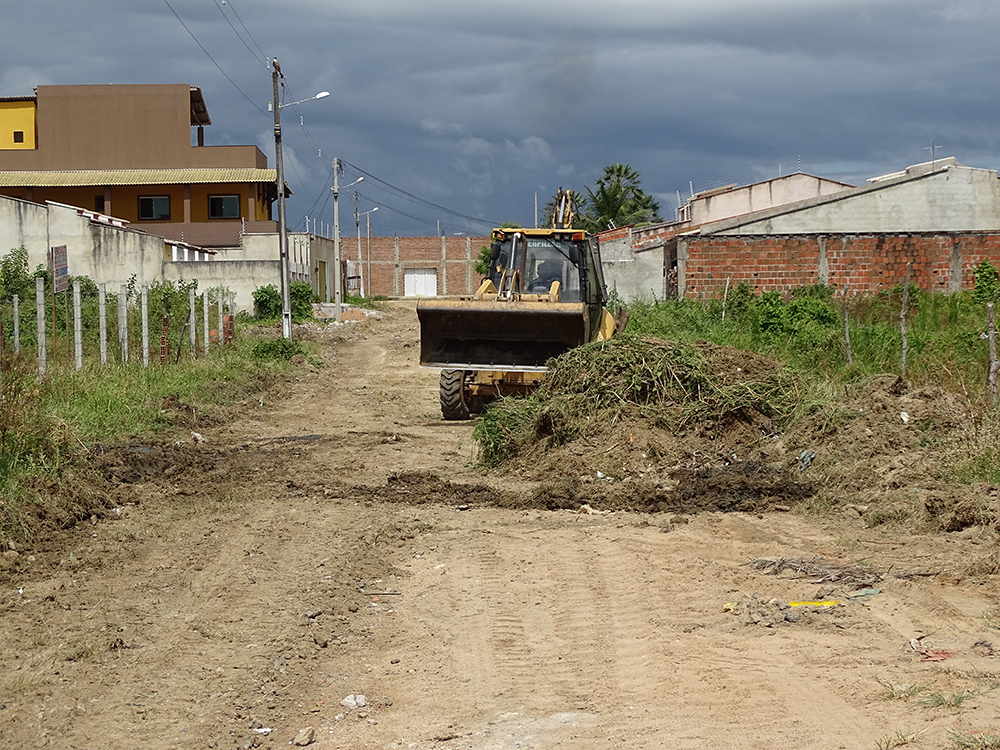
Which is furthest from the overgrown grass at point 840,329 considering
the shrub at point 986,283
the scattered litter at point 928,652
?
the scattered litter at point 928,652

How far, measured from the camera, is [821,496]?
10.1 m

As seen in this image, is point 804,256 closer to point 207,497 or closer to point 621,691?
point 207,497

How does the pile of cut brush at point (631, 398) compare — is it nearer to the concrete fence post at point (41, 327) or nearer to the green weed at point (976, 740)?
the concrete fence post at point (41, 327)

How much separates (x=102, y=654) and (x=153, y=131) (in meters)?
53.4

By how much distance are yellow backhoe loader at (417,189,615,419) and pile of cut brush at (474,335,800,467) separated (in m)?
2.29

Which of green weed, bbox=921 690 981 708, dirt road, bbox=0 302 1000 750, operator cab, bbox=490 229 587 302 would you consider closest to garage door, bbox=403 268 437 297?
operator cab, bbox=490 229 587 302

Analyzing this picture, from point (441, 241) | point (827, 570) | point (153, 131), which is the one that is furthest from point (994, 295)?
point (441, 241)

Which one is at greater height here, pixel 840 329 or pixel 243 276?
pixel 243 276

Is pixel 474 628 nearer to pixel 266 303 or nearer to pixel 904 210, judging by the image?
pixel 904 210

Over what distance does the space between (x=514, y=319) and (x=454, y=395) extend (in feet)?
4.96

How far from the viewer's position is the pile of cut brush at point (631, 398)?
476 inches

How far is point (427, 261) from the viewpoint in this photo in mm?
79000

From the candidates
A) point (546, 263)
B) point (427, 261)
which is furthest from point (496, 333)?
point (427, 261)

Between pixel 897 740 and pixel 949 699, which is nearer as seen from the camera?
pixel 897 740
